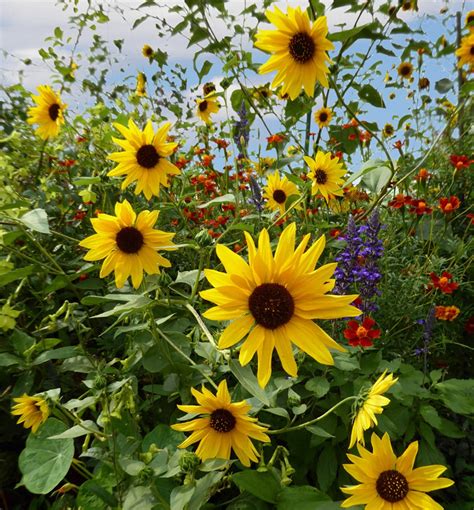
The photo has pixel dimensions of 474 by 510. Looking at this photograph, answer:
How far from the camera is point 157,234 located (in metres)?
1.29

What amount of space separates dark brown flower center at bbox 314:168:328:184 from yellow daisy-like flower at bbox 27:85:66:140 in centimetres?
108

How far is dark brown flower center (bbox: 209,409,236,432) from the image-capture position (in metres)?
1.02

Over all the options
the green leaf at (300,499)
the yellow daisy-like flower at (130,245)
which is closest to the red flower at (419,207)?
the yellow daisy-like flower at (130,245)

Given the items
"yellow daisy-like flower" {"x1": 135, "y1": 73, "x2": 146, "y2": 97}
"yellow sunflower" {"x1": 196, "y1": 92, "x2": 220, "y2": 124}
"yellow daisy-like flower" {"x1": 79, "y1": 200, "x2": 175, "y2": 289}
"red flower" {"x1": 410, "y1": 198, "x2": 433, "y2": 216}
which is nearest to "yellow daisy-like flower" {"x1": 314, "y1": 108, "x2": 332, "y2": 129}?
"yellow sunflower" {"x1": 196, "y1": 92, "x2": 220, "y2": 124}

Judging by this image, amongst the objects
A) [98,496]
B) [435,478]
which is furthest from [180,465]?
[435,478]

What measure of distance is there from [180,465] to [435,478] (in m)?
0.53

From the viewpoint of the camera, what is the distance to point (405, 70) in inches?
160

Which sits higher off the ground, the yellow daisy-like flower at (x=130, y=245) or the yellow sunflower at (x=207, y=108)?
the yellow sunflower at (x=207, y=108)

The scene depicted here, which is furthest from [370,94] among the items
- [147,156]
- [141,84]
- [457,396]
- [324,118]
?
[141,84]

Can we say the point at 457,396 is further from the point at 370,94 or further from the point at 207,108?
the point at 207,108

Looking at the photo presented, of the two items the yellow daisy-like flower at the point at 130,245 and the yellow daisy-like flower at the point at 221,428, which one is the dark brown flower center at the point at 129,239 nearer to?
the yellow daisy-like flower at the point at 130,245

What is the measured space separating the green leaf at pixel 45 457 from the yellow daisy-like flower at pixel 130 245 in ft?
1.24

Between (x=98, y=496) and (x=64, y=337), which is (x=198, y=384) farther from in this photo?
(x=64, y=337)

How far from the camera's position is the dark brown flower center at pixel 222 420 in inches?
40.3
